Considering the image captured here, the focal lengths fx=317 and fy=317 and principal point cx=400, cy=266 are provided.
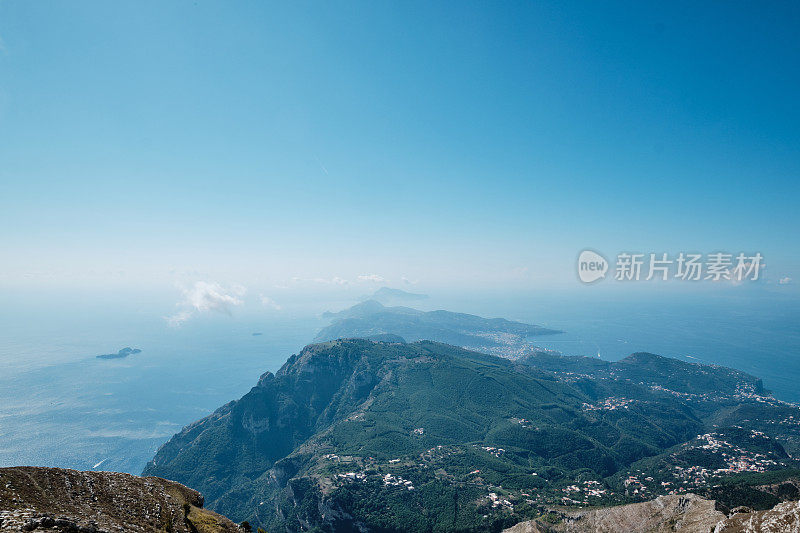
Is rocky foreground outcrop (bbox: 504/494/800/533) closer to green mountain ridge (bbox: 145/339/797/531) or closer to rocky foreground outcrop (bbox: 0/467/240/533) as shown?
green mountain ridge (bbox: 145/339/797/531)

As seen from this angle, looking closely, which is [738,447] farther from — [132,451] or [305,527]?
[132,451]

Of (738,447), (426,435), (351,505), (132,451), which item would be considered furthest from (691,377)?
(132,451)

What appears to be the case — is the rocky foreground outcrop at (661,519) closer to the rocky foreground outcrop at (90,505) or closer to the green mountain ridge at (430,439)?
the green mountain ridge at (430,439)

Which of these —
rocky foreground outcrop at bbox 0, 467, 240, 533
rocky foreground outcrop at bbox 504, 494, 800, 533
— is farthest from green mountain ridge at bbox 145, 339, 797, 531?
rocky foreground outcrop at bbox 0, 467, 240, 533

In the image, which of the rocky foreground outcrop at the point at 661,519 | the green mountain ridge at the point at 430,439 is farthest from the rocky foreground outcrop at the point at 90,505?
the green mountain ridge at the point at 430,439

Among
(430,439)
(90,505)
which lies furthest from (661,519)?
(430,439)

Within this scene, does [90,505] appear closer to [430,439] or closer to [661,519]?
[661,519]
